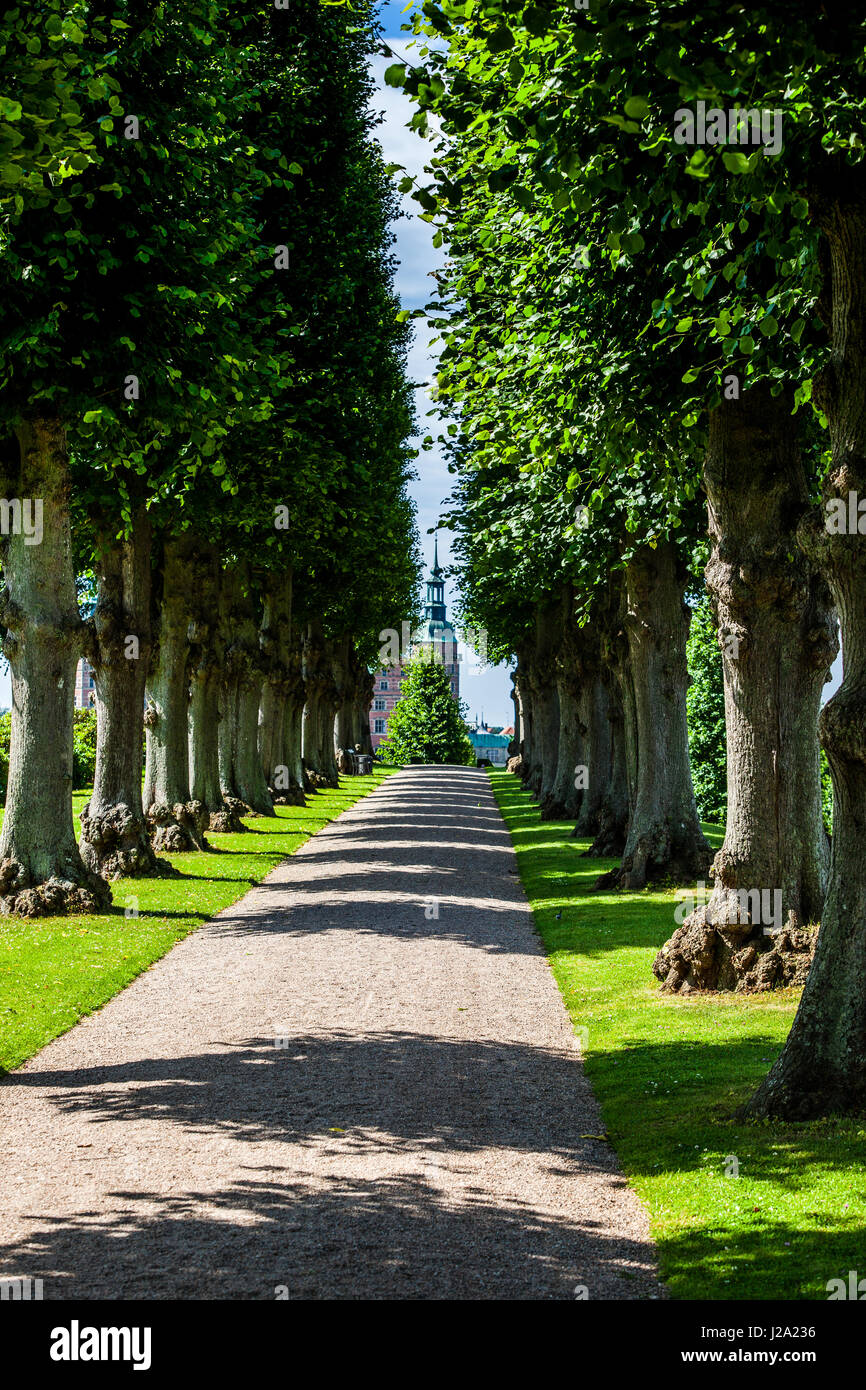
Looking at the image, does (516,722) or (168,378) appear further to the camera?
(516,722)

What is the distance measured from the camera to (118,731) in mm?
21250

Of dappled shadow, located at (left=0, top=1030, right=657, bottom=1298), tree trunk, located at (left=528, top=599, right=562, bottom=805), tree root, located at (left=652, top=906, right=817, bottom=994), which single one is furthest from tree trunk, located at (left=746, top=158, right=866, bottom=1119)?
tree trunk, located at (left=528, top=599, right=562, bottom=805)

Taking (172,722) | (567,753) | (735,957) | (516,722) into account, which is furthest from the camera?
(516,722)

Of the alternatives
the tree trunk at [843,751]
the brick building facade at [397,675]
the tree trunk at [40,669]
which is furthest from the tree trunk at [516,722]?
the brick building facade at [397,675]

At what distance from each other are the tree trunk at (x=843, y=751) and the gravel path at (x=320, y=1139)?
1.41 meters

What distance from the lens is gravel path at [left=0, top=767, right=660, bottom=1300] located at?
6168 millimetres

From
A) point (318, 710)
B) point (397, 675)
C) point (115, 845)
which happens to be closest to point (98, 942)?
point (115, 845)

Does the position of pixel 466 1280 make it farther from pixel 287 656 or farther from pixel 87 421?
A: pixel 287 656

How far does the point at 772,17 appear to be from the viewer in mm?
6680

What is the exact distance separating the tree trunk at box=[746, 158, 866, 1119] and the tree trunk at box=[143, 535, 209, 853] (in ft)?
59.7

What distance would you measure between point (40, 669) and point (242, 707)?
16188mm

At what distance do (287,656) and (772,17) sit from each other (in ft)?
102
